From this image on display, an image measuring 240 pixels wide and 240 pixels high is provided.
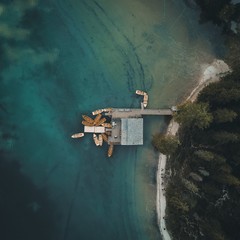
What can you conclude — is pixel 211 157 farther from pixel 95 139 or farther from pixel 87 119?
pixel 87 119

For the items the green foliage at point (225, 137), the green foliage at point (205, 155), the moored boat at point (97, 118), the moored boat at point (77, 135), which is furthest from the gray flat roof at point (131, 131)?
the green foliage at point (225, 137)

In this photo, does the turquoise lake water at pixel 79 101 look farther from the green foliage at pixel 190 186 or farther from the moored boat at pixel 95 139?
the green foliage at pixel 190 186

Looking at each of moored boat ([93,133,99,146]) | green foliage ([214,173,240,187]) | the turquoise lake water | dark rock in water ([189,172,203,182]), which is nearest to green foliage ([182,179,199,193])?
dark rock in water ([189,172,203,182])

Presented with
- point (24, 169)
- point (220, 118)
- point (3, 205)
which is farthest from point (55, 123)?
point (220, 118)

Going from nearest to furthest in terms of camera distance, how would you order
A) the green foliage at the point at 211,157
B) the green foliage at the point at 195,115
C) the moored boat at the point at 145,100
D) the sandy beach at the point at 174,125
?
the green foliage at the point at 195,115 < the green foliage at the point at 211,157 < the moored boat at the point at 145,100 < the sandy beach at the point at 174,125

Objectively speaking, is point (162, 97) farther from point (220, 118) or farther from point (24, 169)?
point (24, 169)

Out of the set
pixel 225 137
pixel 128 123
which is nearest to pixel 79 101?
pixel 128 123

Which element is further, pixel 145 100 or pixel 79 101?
pixel 145 100

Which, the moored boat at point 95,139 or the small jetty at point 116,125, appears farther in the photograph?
the moored boat at point 95,139
